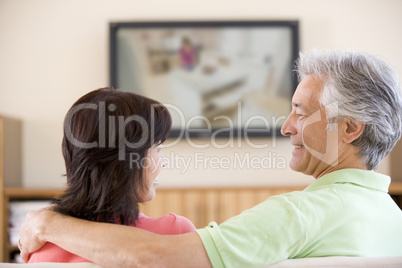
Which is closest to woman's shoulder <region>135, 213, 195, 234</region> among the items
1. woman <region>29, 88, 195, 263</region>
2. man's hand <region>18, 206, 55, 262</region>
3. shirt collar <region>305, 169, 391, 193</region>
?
woman <region>29, 88, 195, 263</region>

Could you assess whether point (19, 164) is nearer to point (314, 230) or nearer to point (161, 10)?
point (161, 10)

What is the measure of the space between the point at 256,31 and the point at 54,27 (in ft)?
4.94

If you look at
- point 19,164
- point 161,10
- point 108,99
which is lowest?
point 19,164

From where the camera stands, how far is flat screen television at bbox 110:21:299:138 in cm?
364

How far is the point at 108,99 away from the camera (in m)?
1.06

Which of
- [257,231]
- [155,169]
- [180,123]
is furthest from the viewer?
[180,123]

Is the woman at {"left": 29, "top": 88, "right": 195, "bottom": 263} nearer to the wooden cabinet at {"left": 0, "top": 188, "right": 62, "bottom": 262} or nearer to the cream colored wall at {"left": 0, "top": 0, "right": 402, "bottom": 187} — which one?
the wooden cabinet at {"left": 0, "top": 188, "right": 62, "bottom": 262}

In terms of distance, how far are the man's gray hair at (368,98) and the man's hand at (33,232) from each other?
78cm

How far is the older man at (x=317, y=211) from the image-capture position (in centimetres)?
94

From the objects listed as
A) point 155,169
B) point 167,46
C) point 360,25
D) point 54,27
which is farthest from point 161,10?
point 155,169

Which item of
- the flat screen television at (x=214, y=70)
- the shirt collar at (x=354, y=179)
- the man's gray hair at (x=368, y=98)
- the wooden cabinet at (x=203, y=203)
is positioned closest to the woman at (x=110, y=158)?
the shirt collar at (x=354, y=179)

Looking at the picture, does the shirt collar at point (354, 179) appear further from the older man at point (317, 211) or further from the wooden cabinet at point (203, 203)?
the wooden cabinet at point (203, 203)

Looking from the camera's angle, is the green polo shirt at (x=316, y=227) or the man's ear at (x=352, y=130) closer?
the green polo shirt at (x=316, y=227)

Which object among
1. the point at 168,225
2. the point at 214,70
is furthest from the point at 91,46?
the point at 168,225
